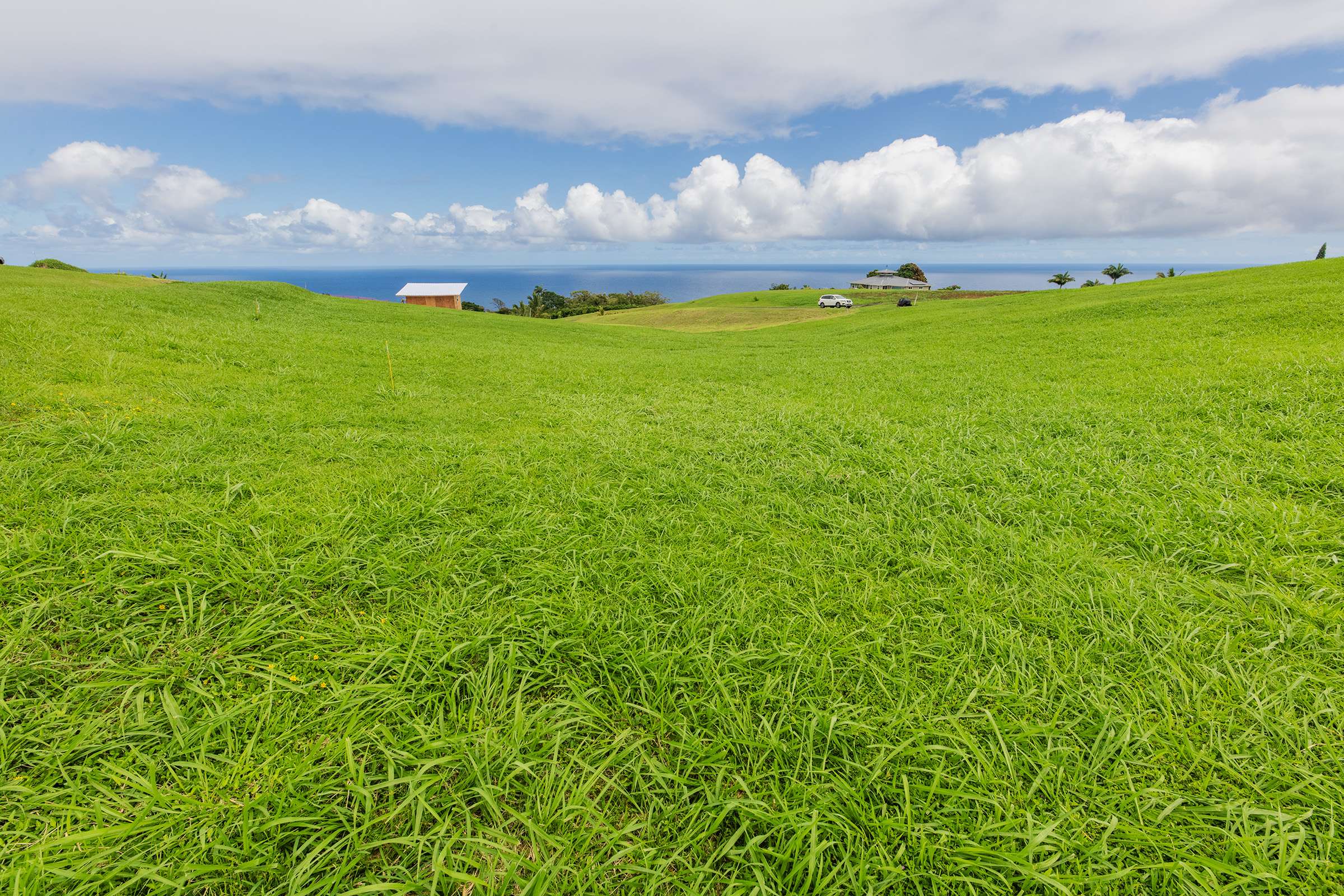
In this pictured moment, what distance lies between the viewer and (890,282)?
89.8 metres

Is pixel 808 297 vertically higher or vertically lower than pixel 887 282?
lower

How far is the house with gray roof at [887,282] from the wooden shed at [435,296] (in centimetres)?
6225

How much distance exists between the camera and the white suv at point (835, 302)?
172 ft

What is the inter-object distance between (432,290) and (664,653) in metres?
47.5

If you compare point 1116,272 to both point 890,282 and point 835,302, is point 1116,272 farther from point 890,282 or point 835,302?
point 890,282

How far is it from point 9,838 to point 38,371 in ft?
21.2

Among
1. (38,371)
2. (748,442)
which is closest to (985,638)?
(748,442)

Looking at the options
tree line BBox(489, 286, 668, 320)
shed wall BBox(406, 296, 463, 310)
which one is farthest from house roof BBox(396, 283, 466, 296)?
tree line BBox(489, 286, 668, 320)

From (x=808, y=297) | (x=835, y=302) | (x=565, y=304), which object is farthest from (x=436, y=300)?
(x=808, y=297)

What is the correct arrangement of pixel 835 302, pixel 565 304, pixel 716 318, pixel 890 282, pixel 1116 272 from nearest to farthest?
pixel 716 318 → pixel 1116 272 → pixel 835 302 → pixel 565 304 → pixel 890 282

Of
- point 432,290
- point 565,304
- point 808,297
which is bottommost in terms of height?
point 432,290

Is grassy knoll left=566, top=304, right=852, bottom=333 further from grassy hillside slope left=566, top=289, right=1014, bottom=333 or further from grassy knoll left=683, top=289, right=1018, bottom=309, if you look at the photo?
grassy knoll left=683, top=289, right=1018, bottom=309

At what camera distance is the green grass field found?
5.77 feet

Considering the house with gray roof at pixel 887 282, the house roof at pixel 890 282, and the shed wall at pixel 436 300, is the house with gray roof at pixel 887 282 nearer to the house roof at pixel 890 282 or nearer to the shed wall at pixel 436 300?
the house roof at pixel 890 282
